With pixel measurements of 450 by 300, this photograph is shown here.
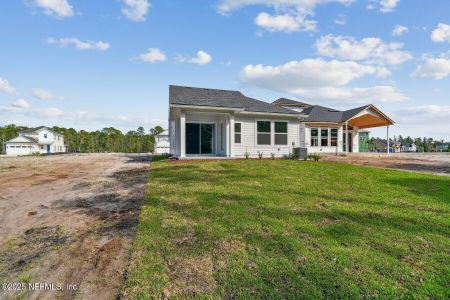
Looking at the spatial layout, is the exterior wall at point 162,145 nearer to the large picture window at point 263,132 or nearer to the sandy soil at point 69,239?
the large picture window at point 263,132

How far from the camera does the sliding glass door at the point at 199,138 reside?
54.5ft

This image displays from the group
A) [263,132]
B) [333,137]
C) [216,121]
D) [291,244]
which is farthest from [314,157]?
[291,244]

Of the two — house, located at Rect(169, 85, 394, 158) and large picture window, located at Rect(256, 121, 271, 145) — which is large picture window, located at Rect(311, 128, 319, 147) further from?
large picture window, located at Rect(256, 121, 271, 145)

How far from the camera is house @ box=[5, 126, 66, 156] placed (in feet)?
167

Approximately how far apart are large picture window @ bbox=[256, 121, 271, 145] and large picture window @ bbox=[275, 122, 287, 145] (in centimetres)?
63

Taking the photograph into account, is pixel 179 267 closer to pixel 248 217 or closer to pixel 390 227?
pixel 248 217

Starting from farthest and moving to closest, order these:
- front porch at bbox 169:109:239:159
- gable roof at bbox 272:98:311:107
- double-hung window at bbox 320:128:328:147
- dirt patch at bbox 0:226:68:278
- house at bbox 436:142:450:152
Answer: house at bbox 436:142:450:152 → gable roof at bbox 272:98:311:107 → double-hung window at bbox 320:128:328:147 → front porch at bbox 169:109:239:159 → dirt patch at bbox 0:226:68:278

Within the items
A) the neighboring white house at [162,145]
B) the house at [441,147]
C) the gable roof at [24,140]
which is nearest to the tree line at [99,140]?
the gable roof at [24,140]

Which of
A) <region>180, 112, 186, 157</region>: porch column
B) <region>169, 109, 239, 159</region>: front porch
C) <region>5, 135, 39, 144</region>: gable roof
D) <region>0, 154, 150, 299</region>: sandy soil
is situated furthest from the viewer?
<region>5, 135, 39, 144</region>: gable roof

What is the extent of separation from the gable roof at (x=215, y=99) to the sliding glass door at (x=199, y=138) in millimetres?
1930

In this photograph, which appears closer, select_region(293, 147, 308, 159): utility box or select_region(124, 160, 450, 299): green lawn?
select_region(124, 160, 450, 299): green lawn

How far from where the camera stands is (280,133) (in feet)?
57.3

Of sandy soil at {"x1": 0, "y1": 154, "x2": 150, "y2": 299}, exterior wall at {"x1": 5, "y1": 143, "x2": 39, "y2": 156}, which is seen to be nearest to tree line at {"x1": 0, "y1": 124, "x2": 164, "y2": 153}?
exterior wall at {"x1": 5, "y1": 143, "x2": 39, "y2": 156}

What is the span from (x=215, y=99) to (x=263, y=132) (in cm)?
403
